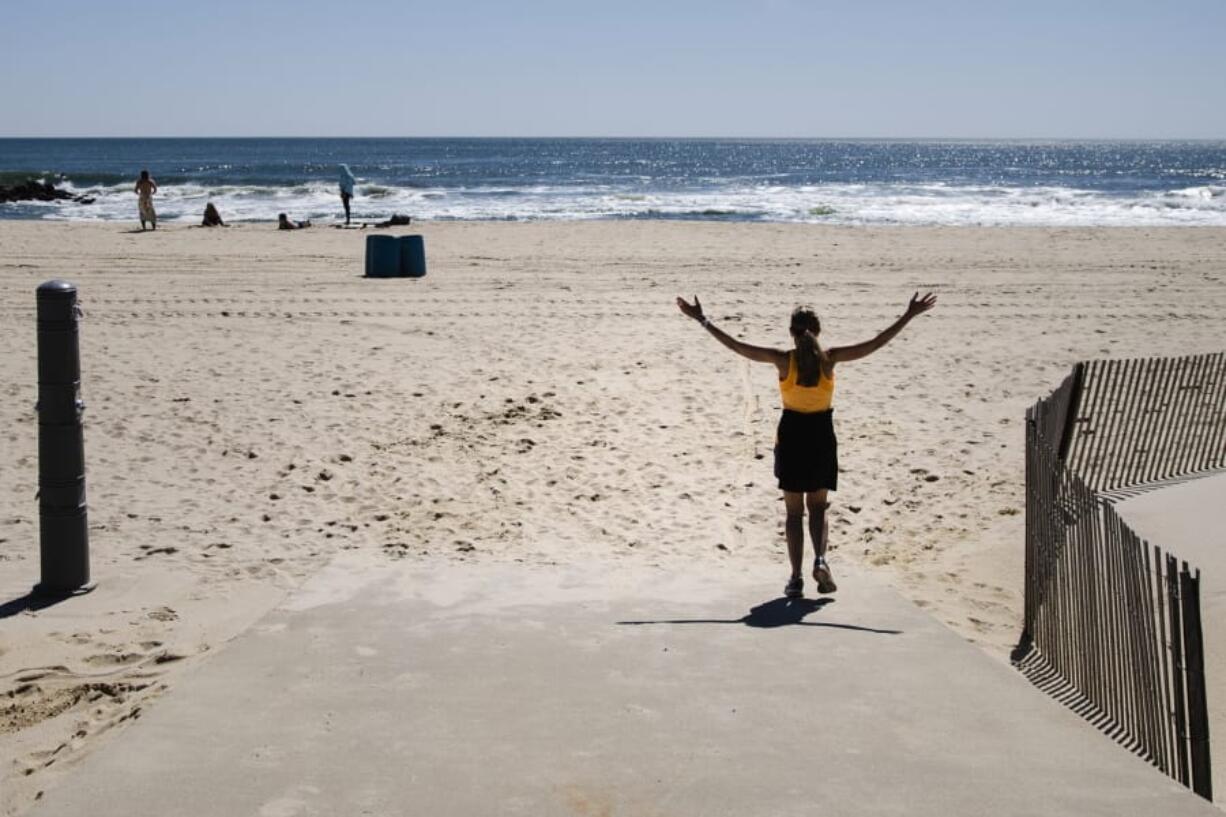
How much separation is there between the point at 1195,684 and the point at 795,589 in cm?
208

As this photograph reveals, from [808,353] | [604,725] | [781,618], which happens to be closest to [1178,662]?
[781,618]

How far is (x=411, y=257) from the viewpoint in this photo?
17.4 meters

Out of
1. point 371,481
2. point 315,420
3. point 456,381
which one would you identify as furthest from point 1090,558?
point 456,381

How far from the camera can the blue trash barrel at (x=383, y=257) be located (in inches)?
677

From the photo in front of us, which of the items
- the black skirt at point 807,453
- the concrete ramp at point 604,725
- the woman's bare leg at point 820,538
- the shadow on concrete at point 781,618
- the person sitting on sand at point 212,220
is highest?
the person sitting on sand at point 212,220

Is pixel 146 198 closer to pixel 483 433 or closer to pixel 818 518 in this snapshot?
pixel 483 433

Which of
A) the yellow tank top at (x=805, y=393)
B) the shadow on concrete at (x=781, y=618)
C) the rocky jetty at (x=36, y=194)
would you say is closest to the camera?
the shadow on concrete at (x=781, y=618)

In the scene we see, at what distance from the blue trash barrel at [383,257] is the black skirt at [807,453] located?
40.2 ft

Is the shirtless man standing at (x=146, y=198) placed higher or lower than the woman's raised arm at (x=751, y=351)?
higher

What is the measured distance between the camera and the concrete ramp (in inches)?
134

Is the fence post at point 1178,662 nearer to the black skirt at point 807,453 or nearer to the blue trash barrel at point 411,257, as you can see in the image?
the black skirt at point 807,453

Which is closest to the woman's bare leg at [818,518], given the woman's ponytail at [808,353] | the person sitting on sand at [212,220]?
the woman's ponytail at [808,353]

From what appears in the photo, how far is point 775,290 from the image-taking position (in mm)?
16453

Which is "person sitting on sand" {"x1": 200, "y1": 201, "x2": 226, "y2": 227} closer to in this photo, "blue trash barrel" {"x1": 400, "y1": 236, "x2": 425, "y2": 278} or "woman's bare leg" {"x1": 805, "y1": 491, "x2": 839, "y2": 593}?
"blue trash barrel" {"x1": 400, "y1": 236, "x2": 425, "y2": 278}
